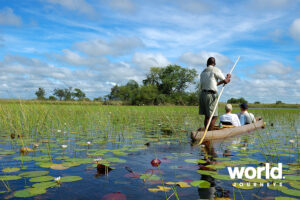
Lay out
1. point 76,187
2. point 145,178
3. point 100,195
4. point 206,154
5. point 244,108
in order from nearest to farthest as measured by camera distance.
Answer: point 100,195, point 76,187, point 145,178, point 206,154, point 244,108

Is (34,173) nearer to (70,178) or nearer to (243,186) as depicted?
(70,178)

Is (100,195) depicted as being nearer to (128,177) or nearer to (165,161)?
(128,177)

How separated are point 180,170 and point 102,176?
43.0 inches

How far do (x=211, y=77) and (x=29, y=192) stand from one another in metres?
5.52

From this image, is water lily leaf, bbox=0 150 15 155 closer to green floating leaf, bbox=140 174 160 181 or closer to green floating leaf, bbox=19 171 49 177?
green floating leaf, bbox=19 171 49 177

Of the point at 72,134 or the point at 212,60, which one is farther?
the point at 212,60

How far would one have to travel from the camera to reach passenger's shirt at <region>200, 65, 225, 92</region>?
21.3ft

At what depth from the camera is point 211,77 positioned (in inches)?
256

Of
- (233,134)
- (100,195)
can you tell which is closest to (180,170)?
(100,195)

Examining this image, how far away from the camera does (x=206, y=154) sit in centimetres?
426

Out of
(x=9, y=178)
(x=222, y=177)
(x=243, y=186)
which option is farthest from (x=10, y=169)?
(x=243, y=186)

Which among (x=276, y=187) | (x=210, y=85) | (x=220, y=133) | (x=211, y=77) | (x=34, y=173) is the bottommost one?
(x=276, y=187)

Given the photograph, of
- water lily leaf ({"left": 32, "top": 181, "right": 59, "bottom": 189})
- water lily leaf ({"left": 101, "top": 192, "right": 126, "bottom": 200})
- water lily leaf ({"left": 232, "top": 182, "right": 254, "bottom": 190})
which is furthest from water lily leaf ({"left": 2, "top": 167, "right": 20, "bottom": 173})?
water lily leaf ({"left": 232, "top": 182, "right": 254, "bottom": 190})

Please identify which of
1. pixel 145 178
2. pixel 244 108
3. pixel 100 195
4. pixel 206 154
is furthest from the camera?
pixel 244 108
